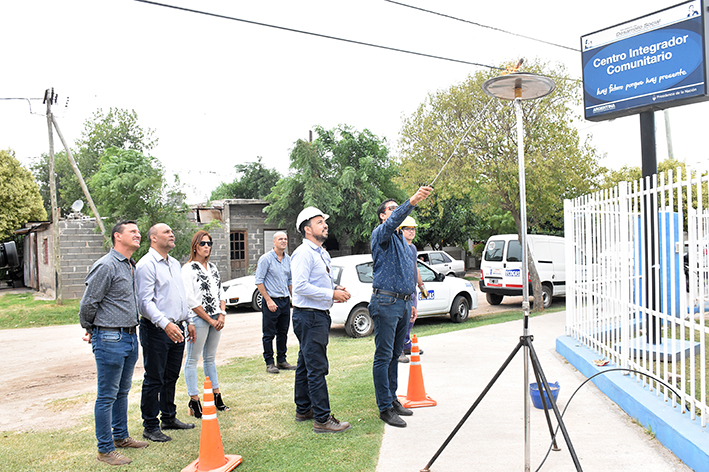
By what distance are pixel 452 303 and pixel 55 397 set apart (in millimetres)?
7775

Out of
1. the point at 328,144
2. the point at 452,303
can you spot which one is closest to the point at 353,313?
the point at 452,303

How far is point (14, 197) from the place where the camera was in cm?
2666

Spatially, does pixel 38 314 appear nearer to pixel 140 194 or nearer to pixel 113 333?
pixel 140 194

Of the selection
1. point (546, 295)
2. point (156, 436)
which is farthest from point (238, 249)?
point (156, 436)

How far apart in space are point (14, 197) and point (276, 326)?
999 inches

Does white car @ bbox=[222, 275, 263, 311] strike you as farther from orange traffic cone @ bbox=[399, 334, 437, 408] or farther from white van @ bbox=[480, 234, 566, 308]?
orange traffic cone @ bbox=[399, 334, 437, 408]

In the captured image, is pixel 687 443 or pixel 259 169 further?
pixel 259 169

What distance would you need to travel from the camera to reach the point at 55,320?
47.8ft

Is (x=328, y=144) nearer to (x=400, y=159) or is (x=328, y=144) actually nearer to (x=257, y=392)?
(x=400, y=159)

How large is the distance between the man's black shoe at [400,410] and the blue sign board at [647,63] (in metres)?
4.61

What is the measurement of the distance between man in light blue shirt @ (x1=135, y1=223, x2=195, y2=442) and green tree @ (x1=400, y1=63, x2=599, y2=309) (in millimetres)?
10307

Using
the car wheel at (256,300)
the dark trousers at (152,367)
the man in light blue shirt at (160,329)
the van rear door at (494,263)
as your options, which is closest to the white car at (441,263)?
the van rear door at (494,263)

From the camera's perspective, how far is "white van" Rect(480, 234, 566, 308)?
47.5 feet

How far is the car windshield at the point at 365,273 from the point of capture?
33.8 feet
